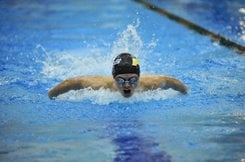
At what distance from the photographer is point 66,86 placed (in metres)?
5.38

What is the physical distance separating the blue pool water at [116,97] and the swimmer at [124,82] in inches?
3.4

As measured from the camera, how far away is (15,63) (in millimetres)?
7512

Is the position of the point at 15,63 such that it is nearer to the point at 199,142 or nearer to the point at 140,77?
the point at 140,77

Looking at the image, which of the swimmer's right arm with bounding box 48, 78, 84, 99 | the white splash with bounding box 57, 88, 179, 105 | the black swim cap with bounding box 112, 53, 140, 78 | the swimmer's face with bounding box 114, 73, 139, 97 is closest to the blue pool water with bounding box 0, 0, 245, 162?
the white splash with bounding box 57, 88, 179, 105

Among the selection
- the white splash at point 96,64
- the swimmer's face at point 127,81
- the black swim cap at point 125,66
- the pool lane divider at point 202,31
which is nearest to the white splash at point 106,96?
the white splash at point 96,64

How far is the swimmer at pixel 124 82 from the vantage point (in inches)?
206

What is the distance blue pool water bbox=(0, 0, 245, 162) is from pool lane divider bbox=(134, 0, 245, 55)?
0.18 metres

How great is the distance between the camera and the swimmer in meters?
5.24

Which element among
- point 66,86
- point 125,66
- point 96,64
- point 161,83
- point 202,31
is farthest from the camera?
point 202,31

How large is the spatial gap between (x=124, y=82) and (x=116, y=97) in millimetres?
360

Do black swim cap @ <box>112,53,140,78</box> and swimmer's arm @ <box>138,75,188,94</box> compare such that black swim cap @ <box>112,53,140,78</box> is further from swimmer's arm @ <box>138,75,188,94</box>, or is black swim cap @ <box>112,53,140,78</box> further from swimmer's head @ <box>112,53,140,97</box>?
swimmer's arm @ <box>138,75,188,94</box>

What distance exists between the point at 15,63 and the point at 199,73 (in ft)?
8.55

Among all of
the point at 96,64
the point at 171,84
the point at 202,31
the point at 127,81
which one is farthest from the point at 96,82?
the point at 202,31

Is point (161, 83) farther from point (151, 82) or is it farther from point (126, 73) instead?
point (126, 73)
